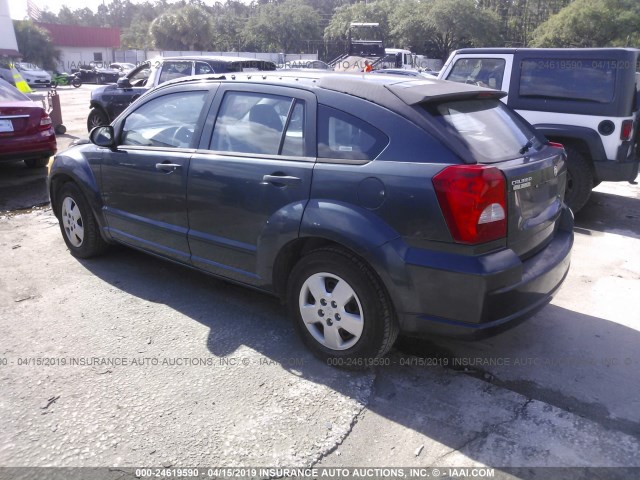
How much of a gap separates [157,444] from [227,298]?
5.66 feet

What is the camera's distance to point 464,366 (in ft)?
11.2

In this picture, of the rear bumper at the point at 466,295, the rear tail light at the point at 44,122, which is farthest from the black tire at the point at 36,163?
the rear bumper at the point at 466,295

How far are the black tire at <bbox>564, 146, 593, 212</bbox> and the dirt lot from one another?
80.7 inches

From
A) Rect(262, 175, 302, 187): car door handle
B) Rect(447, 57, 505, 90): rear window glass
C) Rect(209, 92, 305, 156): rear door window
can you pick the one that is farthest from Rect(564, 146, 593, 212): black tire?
Rect(262, 175, 302, 187): car door handle

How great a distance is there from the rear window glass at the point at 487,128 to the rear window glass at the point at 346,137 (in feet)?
1.20

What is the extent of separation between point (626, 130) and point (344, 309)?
15.5 feet

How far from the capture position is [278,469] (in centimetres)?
256

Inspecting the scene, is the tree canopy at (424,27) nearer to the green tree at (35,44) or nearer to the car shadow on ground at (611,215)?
the green tree at (35,44)

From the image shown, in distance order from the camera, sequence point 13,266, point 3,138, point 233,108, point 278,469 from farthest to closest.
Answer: point 3,138
point 13,266
point 233,108
point 278,469

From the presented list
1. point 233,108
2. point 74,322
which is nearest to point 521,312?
point 233,108

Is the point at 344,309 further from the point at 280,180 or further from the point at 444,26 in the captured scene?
the point at 444,26

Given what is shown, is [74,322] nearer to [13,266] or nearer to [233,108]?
[13,266]

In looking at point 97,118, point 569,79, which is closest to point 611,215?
point 569,79

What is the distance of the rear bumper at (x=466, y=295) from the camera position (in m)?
2.78
